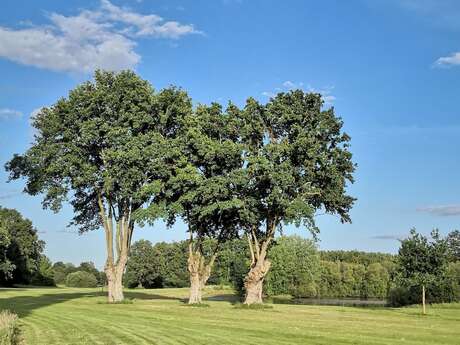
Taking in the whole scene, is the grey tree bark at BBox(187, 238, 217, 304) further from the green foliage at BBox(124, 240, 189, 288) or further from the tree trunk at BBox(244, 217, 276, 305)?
the green foliage at BBox(124, 240, 189, 288)

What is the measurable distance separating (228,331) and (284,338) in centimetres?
289

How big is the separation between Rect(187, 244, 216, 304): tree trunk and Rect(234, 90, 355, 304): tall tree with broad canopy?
3936mm

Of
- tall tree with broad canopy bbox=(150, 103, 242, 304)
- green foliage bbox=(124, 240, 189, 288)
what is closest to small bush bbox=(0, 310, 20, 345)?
tall tree with broad canopy bbox=(150, 103, 242, 304)

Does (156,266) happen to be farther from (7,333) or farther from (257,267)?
(7,333)

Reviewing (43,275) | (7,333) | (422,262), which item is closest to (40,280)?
(43,275)

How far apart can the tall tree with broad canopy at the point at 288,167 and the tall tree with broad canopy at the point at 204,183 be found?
135 centimetres

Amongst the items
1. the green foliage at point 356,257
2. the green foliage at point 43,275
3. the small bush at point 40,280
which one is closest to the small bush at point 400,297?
the green foliage at point 356,257

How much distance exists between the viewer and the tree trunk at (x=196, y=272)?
43250 millimetres

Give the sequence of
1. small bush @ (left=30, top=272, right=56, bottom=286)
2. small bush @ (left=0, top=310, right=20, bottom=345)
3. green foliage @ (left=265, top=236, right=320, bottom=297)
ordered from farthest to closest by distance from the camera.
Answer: small bush @ (left=30, top=272, right=56, bottom=286)
green foliage @ (left=265, top=236, right=320, bottom=297)
small bush @ (left=0, top=310, right=20, bottom=345)

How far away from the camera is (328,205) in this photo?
43875 millimetres

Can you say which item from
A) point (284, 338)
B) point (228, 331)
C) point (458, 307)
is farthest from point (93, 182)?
point (458, 307)

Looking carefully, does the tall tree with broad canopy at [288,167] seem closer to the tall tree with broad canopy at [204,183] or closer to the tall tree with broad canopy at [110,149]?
the tall tree with broad canopy at [204,183]

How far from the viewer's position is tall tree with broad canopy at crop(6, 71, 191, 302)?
40938 millimetres

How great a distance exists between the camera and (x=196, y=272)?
142 ft
